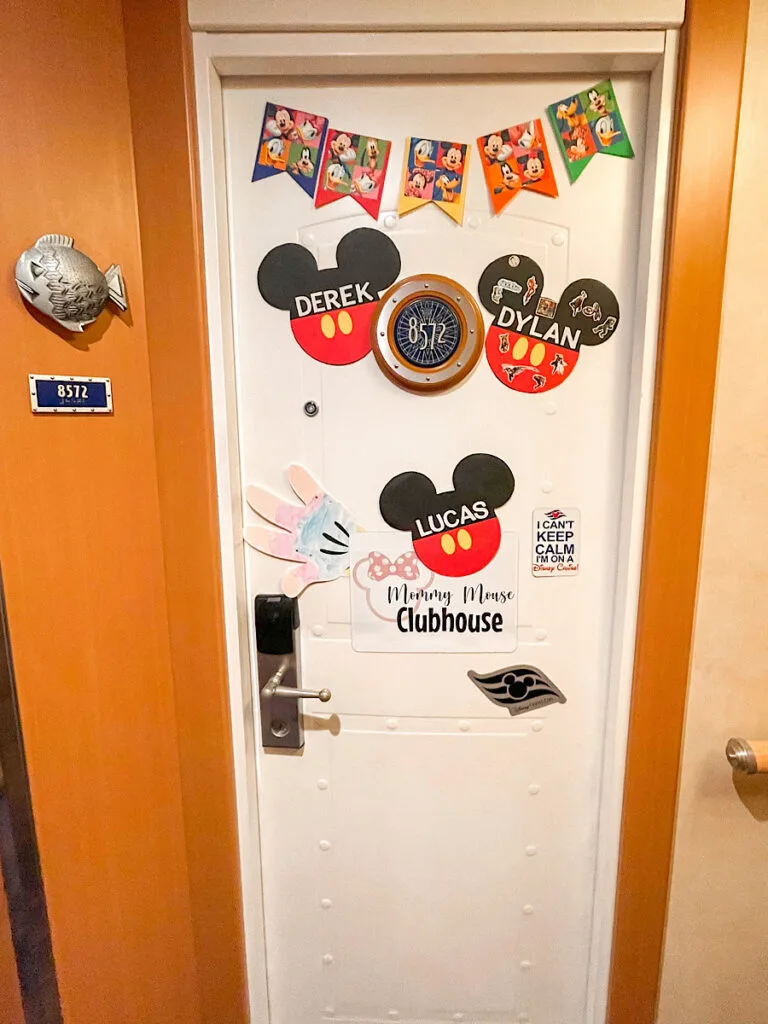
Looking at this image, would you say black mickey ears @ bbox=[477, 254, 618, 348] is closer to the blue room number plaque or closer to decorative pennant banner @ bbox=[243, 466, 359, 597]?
decorative pennant banner @ bbox=[243, 466, 359, 597]

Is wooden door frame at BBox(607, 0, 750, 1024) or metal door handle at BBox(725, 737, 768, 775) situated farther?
metal door handle at BBox(725, 737, 768, 775)

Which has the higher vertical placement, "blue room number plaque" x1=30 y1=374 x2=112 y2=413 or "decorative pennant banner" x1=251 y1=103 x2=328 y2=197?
"decorative pennant banner" x1=251 y1=103 x2=328 y2=197

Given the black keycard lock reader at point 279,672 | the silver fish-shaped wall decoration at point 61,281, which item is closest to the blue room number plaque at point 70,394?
the silver fish-shaped wall decoration at point 61,281

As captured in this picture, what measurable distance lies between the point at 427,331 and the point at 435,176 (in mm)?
250

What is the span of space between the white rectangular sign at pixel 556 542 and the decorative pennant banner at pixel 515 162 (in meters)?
0.53

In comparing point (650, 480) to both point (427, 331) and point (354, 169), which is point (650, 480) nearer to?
point (427, 331)

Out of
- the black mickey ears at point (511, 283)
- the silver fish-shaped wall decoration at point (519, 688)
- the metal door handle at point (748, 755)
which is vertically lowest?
the metal door handle at point (748, 755)

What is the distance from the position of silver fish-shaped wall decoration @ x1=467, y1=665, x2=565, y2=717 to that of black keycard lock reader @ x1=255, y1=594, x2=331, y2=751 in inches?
11.9

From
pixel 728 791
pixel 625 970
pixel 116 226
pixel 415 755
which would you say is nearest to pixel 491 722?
pixel 415 755

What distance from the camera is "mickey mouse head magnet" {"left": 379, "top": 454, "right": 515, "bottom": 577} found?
0.98 metres

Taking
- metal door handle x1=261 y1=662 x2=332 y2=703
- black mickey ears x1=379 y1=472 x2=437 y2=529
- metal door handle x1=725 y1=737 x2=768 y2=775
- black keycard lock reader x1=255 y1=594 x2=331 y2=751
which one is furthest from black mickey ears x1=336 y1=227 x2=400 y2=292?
metal door handle x1=725 y1=737 x2=768 y2=775

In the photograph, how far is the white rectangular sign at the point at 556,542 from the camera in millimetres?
993

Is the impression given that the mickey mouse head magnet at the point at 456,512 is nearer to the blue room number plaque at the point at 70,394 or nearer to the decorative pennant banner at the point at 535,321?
the decorative pennant banner at the point at 535,321

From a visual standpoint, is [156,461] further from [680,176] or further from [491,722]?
[680,176]
